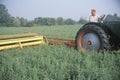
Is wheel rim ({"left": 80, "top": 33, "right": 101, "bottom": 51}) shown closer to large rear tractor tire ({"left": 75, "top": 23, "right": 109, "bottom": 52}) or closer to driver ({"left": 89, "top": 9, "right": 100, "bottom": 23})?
large rear tractor tire ({"left": 75, "top": 23, "right": 109, "bottom": 52})

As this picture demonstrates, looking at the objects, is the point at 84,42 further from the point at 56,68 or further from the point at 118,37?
the point at 56,68

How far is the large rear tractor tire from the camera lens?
6696 millimetres

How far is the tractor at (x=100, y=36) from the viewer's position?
6695mm

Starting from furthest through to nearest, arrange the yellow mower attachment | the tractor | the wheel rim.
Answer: the yellow mower attachment → the wheel rim → the tractor

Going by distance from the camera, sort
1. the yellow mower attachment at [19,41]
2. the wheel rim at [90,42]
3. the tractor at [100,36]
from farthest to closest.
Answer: the yellow mower attachment at [19,41] < the wheel rim at [90,42] < the tractor at [100,36]

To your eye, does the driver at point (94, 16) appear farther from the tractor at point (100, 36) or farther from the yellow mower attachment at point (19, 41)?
the yellow mower attachment at point (19, 41)

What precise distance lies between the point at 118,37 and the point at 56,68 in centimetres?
276

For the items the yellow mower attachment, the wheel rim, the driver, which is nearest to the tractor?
the wheel rim

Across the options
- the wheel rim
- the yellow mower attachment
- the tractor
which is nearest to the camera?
the tractor

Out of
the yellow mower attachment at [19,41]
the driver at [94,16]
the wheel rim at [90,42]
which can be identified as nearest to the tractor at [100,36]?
the wheel rim at [90,42]

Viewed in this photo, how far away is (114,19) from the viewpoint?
6.99 meters

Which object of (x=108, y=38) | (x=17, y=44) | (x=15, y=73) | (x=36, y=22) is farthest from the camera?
(x=36, y=22)

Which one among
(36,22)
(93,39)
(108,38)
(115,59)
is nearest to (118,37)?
(108,38)

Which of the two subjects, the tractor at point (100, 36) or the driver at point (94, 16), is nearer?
the tractor at point (100, 36)
